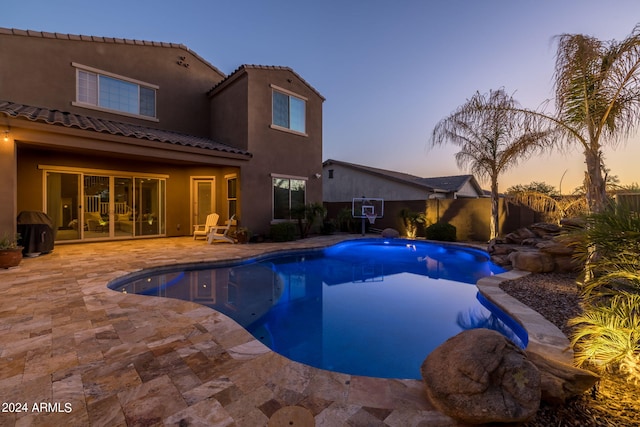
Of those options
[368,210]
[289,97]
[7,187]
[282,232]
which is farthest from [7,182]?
[368,210]

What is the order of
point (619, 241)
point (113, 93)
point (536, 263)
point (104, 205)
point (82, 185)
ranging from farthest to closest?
point (113, 93) → point (104, 205) → point (82, 185) → point (536, 263) → point (619, 241)

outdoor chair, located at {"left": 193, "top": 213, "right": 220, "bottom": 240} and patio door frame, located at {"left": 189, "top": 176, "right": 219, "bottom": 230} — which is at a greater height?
patio door frame, located at {"left": 189, "top": 176, "right": 219, "bottom": 230}

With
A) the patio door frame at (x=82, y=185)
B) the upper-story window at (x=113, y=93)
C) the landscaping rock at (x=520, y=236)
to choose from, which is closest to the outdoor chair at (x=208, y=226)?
the patio door frame at (x=82, y=185)

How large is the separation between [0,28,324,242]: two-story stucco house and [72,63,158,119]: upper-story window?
0.04m

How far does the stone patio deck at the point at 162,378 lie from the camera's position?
190 cm

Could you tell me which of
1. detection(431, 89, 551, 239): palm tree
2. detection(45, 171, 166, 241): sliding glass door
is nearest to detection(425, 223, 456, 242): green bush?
detection(431, 89, 551, 239): palm tree

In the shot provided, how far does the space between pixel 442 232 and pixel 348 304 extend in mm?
8017

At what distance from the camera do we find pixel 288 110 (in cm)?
1195

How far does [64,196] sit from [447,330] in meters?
11.9

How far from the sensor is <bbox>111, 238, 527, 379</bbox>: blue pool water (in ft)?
12.0

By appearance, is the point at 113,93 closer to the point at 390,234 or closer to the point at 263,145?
the point at 263,145

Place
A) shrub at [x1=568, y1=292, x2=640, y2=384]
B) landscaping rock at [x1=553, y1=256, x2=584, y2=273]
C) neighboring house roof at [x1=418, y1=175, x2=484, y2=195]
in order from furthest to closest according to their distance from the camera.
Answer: neighboring house roof at [x1=418, y1=175, x2=484, y2=195], landscaping rock at [x1=553, y1=256, x2=584, y2=273], shrub at [x1=568, y1=292, x2=640, y2=384]

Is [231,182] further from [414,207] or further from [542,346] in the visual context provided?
[542,346]

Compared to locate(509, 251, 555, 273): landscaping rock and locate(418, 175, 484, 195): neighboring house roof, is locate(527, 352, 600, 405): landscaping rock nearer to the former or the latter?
locate(509, 251, 555, 273): landscaping rock
